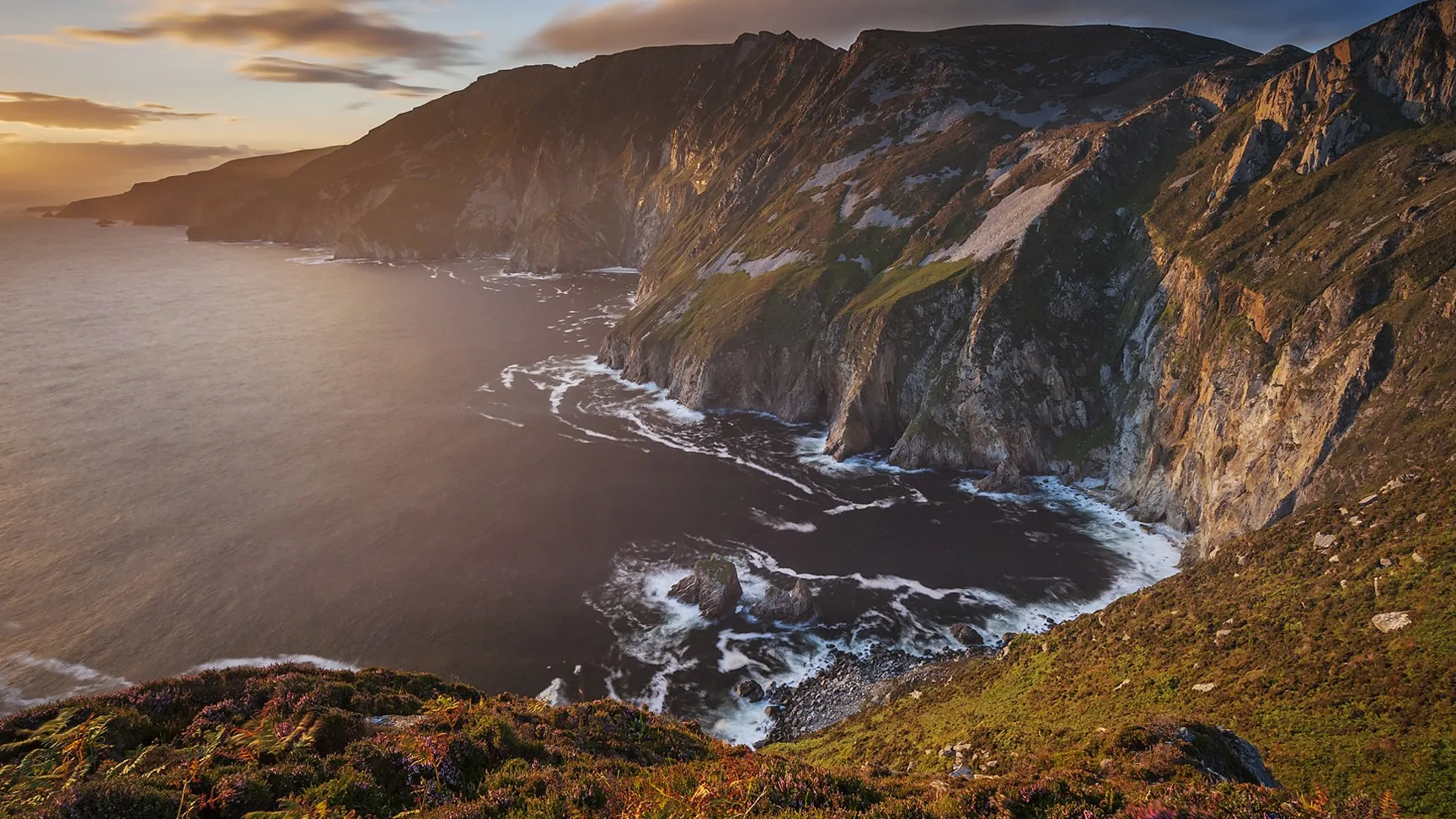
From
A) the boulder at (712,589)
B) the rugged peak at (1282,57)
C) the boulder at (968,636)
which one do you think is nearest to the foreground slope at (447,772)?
the boulder at (968,636)

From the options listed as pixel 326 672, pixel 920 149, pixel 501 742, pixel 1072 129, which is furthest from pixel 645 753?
pixel 920 149

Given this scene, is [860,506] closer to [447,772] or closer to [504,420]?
[504,420]

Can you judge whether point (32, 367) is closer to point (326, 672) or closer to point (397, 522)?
point (397, 522)

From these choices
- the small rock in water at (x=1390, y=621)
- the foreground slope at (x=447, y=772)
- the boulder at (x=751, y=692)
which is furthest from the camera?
the boulder at (x=751, y=692)

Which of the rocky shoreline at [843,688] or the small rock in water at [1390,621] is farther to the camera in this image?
the rocky shoreline at [843,688]

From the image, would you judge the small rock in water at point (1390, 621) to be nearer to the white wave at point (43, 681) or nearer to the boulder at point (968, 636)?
the boulder at point (968, 636)
